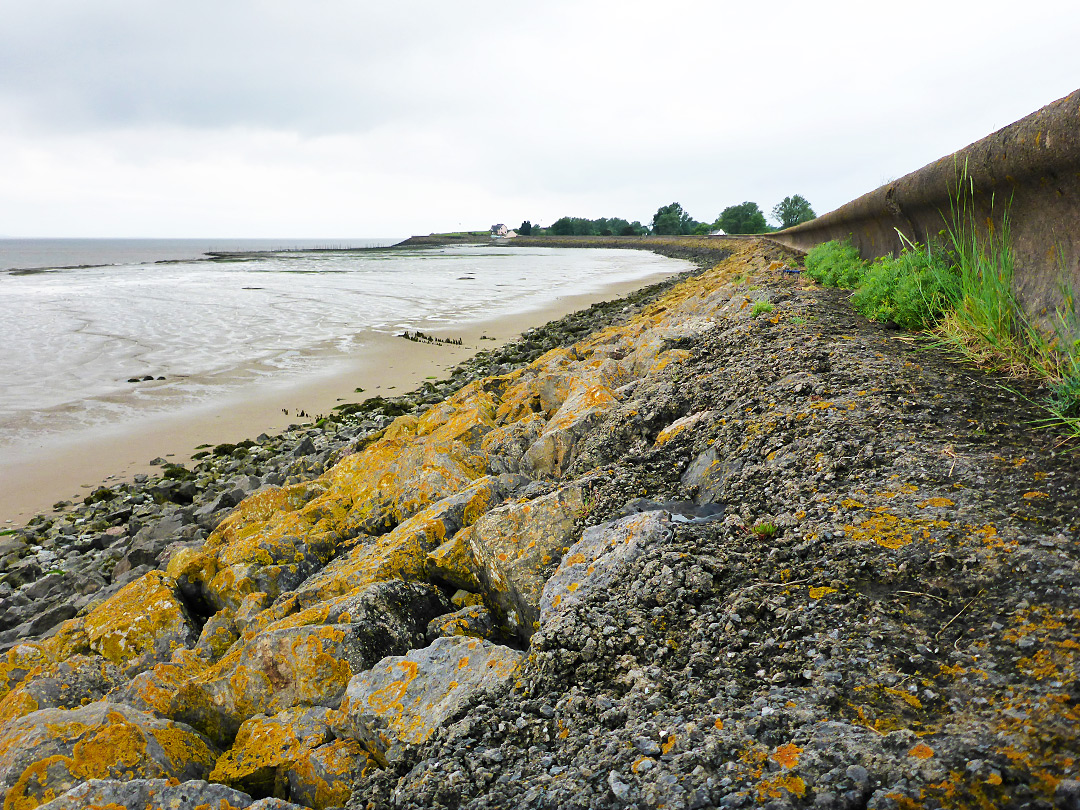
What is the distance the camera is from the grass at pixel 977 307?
2.74m

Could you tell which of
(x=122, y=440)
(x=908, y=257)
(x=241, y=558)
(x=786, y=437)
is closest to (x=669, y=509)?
(x=786, y=437)

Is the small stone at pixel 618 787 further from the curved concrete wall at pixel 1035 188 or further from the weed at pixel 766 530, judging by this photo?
the curved concrete wall at pixel 1035 188

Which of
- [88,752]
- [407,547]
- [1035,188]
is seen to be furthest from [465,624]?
[1035,188]

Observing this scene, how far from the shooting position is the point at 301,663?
2.84m

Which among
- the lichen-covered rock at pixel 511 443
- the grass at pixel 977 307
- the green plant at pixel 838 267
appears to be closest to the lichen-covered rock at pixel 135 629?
the lichen-covered rock at pixel 511 443

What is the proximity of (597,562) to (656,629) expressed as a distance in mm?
497

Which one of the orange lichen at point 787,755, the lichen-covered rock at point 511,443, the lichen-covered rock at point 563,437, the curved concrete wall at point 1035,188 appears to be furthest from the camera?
the lichen-covered rock at point 511,443

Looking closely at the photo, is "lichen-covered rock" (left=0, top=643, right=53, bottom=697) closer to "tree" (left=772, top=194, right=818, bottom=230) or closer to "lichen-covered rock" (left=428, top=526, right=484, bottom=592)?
"lichen-covered rock" (left=428, top=526, right=484, bottom=592)

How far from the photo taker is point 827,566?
78.4 inches

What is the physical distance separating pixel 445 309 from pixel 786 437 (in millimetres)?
21645

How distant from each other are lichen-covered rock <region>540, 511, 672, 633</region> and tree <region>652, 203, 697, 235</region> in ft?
407

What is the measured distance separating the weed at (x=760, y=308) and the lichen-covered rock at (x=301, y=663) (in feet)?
13.9

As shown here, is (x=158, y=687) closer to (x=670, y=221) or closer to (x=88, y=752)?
(x=88, y=752)

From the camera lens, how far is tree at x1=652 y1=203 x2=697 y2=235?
118 m
